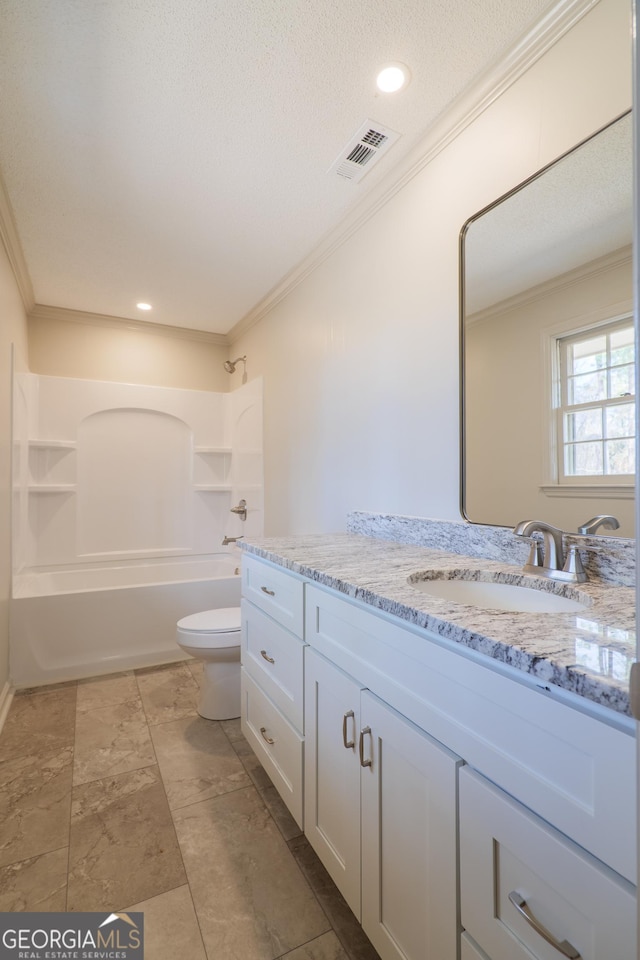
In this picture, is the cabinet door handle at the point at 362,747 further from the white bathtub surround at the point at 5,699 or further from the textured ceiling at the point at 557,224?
the white bathtub surround at the point at 5,699

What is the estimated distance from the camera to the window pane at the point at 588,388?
1145 millimetres

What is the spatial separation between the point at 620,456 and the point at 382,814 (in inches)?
39.2

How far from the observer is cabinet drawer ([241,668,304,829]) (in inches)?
54.7

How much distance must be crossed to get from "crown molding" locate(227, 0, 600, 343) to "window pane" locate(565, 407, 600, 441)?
42.8 inches

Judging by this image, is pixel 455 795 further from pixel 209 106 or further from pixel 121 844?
pixel 209 106

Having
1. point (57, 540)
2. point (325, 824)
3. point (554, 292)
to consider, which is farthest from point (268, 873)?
point (57, 540)

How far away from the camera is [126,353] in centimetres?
381

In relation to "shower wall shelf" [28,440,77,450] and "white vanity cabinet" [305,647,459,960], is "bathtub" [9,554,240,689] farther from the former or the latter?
"white vanity cabinet" [305,647,459,960]

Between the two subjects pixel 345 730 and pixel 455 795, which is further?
pixel 345 730

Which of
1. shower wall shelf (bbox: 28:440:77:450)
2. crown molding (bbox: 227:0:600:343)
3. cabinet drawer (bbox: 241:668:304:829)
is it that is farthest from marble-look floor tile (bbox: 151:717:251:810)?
crown molding (bbox: 227:0:600:343)

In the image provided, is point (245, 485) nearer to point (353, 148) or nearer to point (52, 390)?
point (52, 390)

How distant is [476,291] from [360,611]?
1169 mm

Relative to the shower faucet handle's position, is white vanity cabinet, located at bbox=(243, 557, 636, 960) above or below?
below

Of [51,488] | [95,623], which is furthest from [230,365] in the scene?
[95,623]
